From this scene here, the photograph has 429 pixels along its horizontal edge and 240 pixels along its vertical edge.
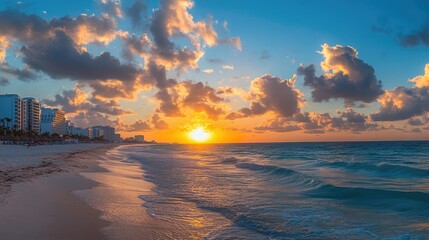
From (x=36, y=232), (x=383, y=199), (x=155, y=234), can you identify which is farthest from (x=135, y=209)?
(x=383, y=199)

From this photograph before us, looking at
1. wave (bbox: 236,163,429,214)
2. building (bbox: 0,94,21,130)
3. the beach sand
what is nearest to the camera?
the beach sand

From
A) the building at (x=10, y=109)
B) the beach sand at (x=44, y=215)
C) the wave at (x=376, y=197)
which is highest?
the building at (x=10, y=109)

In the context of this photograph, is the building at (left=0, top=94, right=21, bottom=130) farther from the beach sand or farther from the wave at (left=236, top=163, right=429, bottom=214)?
the wave at (left=236, top=163, right=429, bottom=214)

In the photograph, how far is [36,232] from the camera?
686 centimetres

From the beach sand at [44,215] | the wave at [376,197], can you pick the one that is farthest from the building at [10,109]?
the wave at [376,197]

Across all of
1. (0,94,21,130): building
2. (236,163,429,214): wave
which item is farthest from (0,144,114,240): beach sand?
(0,94,21,130): building

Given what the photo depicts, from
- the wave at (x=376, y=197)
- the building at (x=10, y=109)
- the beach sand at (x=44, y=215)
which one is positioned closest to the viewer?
the beach sand at (x=44, y=215)

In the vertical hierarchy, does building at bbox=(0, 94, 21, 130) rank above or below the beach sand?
above

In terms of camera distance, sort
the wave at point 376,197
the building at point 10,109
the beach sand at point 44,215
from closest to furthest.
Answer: the beach sand at point 44,215 < the wave at point 376,197 < the building at point 10,109

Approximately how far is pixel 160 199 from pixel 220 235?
5.55 m

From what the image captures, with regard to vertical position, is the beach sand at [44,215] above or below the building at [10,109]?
below

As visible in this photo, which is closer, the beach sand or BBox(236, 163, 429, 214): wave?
the beach sand

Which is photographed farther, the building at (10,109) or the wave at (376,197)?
the building at (10,109)

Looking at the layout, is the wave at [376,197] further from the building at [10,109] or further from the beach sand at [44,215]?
the building at [10,109]
